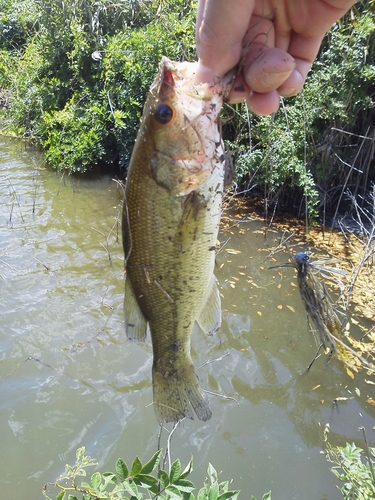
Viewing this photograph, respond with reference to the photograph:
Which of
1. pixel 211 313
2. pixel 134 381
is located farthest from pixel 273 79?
pixel 134 381

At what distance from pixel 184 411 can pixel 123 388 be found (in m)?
2.21

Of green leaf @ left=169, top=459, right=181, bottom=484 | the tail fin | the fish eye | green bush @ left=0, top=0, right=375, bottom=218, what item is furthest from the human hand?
green bush @ left=0, top=0, right=375, bottom=218

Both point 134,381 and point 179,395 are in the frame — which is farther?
point 134,381

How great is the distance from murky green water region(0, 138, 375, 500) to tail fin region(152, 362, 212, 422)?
1673 mm

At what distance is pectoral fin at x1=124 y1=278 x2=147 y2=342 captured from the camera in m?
1.80

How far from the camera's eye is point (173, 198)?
1601 millimetres

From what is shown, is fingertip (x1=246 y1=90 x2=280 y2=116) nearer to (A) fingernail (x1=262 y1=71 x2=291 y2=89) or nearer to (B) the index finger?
(A) fingernail (x1=262 y1=71 x2=291 y2=89)

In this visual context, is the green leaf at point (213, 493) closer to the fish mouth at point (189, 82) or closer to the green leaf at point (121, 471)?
the green leaf at point (121, 471)

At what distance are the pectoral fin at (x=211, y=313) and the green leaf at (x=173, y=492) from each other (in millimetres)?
647

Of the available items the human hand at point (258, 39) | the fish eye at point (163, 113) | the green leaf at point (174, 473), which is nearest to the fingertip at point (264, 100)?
the human hand at point (258, 39)

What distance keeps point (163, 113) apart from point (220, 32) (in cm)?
37

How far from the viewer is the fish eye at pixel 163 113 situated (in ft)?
5.05

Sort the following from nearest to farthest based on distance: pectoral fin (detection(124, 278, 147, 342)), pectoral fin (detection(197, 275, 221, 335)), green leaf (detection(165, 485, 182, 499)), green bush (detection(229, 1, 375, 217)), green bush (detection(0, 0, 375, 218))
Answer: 1. green leaf (detection(165, 485, 182, 499))
2. pectoral fin (detection(124, 278, 147, 342))
3. pectoral fin (detection(197, 275, 221, 335))
4. green bush (detection(229, 1, 375, 217))
5. green bush (detection(0, 0, 375, 218))

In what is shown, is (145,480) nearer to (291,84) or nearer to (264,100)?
(264,100)
